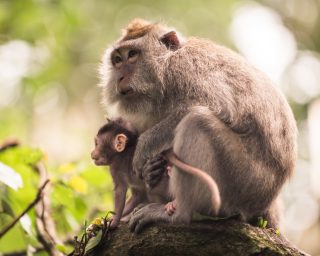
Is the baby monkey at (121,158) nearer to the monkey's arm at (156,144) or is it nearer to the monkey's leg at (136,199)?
the monkey's leg at (136,199)

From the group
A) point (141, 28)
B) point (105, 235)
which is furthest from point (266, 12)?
point (105, 235)

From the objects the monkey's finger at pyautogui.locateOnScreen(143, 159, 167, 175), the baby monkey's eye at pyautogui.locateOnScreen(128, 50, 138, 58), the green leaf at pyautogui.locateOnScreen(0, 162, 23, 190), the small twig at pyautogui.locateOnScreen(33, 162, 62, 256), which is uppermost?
the baby monkey's eye at pyautogui.locateOnScreen(128, 50, 138, 58)

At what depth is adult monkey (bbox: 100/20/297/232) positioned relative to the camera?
16.5ft

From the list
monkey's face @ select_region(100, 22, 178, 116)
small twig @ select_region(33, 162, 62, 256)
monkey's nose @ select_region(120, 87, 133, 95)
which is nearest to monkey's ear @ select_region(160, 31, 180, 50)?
monkey's face @ select_region(100, 22, 178, 116)

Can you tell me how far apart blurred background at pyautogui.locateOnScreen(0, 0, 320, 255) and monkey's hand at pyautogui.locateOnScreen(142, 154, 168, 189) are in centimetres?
96

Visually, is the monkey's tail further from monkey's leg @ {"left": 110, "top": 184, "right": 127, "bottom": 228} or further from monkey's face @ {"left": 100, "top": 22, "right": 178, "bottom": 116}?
monkey's face @ {"left": 100, "top": 22, "right": 178, "bottom": 116}

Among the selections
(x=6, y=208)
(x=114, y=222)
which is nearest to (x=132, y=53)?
(x=114, y=222)

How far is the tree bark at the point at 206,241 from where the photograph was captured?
450 cm

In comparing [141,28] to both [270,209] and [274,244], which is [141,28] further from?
[274,244]

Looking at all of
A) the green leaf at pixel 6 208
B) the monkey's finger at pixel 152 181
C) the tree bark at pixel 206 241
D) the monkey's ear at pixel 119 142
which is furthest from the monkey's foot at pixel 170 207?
the green leaf at pixel 6 208

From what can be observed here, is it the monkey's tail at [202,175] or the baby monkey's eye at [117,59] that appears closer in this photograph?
the monkey's tail at [202,175]

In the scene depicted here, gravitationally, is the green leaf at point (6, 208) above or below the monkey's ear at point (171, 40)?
below

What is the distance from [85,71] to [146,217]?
25800 mm

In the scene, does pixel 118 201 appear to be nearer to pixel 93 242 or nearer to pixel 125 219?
pixel 125 219
